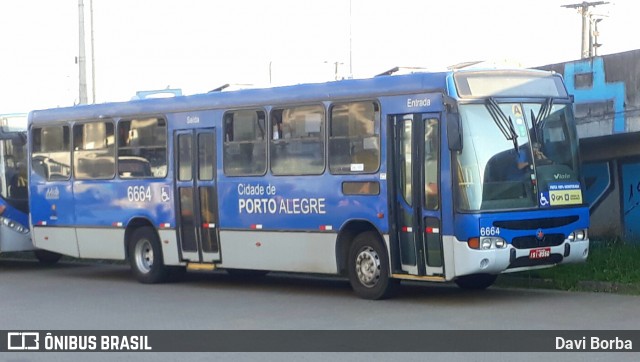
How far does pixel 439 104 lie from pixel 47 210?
9725 millimetres

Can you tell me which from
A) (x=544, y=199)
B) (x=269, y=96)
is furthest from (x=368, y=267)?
(x=269, y=96)

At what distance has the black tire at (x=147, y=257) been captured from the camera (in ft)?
61.8

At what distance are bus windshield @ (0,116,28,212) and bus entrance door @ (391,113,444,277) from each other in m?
10.9

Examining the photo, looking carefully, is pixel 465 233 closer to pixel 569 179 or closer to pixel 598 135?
pixel 569 179

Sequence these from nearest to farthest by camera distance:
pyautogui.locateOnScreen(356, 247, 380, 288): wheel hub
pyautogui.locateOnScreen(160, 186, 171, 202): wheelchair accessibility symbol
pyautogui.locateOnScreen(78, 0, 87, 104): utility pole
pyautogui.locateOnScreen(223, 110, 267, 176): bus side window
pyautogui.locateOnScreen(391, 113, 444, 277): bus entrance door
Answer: pyautogui.locateOnScreen(391, 113, 444, 277): bus entrance door → pyautogui.locateOnScreen(356, 247, 380, 288): wheel hub → pyautogui.locateOnScreen(223, 110, 267, 176): bus side window → pyautogui.locateOnScreen(160, 186, 171, 202): wheelchair accessibility symbol → pyautogui.locateOnScreen(78, 0, 87, 104): utility pole

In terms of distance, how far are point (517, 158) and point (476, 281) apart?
8.03ft

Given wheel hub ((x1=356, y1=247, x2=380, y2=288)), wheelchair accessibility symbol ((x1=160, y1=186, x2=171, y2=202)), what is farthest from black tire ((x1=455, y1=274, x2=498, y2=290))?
wheelchair accessibility symbol ((x1=160, y1=186, x2=171, y2=202))

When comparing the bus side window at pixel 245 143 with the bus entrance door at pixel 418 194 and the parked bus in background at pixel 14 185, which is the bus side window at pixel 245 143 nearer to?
the bus entrance door at pixel 418 194

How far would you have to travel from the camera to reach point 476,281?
15.9 meters

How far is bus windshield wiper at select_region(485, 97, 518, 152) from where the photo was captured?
563 inches

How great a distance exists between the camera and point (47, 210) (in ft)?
68.8

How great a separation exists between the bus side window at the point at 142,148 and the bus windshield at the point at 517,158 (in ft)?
21.1

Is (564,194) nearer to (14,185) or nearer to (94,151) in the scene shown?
(94,151)

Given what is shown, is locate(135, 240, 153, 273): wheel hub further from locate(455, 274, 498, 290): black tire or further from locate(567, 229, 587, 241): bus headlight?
locate(567, 229, 587, 241): bus headlight
